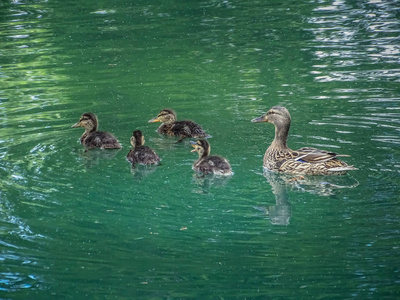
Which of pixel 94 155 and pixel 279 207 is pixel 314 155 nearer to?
pixel 279 207

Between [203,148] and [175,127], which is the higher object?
[203,148]

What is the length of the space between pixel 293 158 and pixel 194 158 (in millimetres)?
1157

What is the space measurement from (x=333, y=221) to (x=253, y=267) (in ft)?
3.23

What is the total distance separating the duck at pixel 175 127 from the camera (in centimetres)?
905

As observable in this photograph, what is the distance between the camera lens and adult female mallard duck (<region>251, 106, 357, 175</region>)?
24.6ft

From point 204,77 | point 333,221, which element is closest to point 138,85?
point 204,77

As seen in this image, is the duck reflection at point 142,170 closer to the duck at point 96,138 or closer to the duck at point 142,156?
the duck at point 142,156

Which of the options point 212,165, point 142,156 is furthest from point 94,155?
point 212,165

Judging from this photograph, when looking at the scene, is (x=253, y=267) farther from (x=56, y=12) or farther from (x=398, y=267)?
(x=56, y=12)

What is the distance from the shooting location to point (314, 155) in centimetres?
760

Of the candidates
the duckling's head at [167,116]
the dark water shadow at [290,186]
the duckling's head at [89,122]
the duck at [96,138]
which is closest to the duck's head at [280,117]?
the dark water shadow at [290,186]

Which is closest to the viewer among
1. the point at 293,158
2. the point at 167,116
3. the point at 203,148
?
the point at 293,158

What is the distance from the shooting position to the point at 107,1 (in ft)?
58.7

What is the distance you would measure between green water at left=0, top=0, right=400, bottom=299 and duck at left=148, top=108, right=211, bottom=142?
0.13 m
